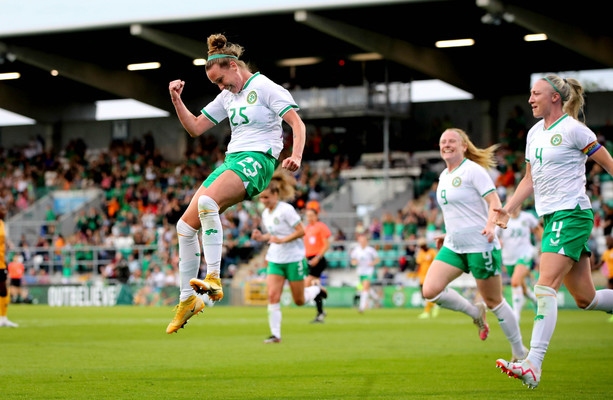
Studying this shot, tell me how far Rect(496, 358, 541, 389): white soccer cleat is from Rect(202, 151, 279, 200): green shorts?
100 inches

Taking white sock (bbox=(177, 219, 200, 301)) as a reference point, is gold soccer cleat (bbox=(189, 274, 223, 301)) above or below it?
below

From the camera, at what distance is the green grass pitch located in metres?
8.07

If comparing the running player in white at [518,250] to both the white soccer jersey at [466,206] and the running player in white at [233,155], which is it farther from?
the running player in white at [233,155]

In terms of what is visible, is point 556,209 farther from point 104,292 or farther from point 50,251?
point 50,251

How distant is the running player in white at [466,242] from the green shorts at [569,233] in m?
1.76

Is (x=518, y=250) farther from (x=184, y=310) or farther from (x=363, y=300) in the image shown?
(x=184, y=310)

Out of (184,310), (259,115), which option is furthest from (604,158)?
(184,310)

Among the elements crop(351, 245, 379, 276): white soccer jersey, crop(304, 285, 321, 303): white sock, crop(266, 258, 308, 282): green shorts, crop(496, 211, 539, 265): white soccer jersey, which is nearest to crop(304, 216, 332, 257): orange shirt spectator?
crop(304, 285, 321, 303): white sock

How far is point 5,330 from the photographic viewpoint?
1623cm

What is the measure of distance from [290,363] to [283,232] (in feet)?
13.1

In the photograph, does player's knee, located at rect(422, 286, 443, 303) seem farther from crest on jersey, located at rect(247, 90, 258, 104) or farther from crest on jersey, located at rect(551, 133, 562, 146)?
crest on jersey, located at rect(247, 90, 258, 104)

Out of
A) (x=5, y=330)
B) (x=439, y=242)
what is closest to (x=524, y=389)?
(x=439, y=242)

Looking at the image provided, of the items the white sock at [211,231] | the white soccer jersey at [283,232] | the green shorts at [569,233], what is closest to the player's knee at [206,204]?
the white sock at [211,231]

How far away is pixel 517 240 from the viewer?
1733cm
